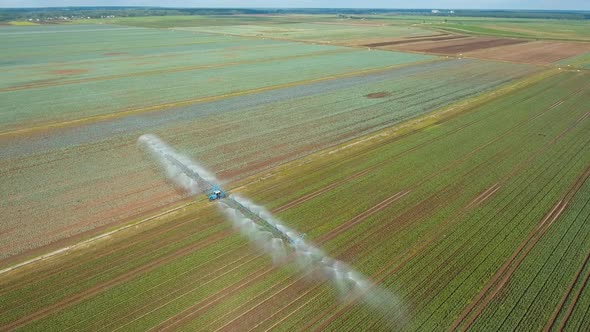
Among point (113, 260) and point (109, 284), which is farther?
point (113, 260)

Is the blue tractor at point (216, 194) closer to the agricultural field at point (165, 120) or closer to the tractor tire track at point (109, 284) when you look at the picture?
the agricultural field at point (165, 120)

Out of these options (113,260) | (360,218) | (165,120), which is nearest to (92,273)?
(113,260)

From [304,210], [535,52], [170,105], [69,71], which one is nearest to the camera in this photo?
[304,210]

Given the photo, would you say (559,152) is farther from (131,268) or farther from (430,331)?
(131,268)

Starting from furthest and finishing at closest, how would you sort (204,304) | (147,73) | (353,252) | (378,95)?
(147,73) → (378,95) → (353,252) → (204,304)

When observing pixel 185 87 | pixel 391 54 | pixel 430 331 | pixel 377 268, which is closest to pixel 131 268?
pixel 377 268

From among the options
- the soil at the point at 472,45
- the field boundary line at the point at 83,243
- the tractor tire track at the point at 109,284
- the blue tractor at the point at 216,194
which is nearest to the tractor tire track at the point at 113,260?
the tractor tire track at the point at 109,284

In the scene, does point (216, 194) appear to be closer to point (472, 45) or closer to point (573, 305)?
point (573, 305)

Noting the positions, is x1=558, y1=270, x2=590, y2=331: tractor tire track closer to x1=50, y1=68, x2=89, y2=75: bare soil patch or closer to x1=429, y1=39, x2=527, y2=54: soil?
x1=50, y1=68, x2=89, y2=75: bare soil patch
